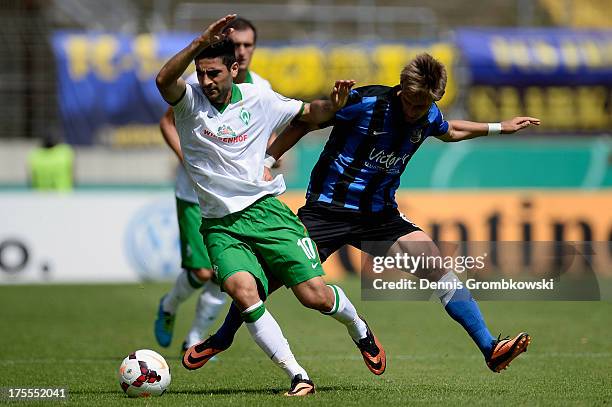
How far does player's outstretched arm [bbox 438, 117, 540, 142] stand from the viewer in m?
7.44

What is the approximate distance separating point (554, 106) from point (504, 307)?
10.4 metres

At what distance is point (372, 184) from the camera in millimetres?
7254

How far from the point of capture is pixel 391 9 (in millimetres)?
23328

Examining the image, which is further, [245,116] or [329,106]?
[329,106]

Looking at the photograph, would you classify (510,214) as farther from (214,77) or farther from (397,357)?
(214,77)

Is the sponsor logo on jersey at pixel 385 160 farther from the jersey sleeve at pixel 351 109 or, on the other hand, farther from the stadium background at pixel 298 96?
the stadium background at pixel 298 96

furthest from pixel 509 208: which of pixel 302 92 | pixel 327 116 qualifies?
pixel 327 116

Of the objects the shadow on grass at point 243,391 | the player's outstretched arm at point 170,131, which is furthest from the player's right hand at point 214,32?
the player's outstretched arm at point 170,131

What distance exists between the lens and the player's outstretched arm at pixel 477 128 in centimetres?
744

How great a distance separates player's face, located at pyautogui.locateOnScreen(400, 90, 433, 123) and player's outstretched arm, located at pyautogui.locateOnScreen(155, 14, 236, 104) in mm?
1248

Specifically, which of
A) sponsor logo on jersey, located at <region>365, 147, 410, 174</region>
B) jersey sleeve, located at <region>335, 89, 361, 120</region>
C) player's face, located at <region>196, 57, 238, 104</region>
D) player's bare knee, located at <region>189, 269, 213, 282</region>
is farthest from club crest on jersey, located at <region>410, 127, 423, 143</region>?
player's bare knee, located at <region>189, 269, 213, 282</region>

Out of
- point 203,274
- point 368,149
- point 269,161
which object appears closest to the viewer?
point 269,161

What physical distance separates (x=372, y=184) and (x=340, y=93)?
2.64 ft

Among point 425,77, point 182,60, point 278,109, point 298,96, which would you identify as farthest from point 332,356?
point 298,96
